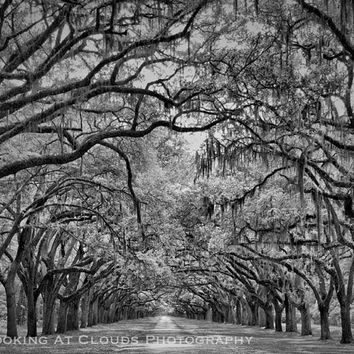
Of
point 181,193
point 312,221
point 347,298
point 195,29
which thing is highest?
point 195,29

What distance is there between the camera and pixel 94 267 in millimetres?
29578

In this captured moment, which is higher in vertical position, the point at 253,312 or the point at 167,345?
the point at 167,345

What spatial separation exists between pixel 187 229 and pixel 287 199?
804cm

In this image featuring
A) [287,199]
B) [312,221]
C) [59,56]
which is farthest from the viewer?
[312,221]

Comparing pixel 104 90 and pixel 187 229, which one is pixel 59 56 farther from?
pixel 187 229

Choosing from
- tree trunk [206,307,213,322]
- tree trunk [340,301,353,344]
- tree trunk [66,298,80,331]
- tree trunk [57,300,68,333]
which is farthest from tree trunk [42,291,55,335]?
tree trunk [206,307,213,322]

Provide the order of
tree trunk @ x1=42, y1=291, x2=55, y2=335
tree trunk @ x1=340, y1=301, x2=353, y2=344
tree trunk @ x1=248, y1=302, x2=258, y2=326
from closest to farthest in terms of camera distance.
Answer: tree trunk @ x1=340, y1=301, x2=353, y2=344, tree trunk @ x1=42, y1=291, x2=55, y2=335, tree trunk @ x1=248, y1=302, x2=258, y2=326

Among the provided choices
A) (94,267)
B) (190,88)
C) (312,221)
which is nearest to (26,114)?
(190,88)

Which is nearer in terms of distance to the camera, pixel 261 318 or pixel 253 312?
pixel 253 312

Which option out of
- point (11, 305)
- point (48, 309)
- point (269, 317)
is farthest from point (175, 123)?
point (269, 317)

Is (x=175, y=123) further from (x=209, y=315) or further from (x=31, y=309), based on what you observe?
(x=209, y=315)

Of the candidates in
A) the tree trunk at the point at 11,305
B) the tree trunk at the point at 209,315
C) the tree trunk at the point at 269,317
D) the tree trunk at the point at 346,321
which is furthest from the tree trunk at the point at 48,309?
the tree trunk at the point at 209,315

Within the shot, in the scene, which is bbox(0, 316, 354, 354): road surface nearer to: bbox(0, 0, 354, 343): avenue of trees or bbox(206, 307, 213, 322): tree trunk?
bbox(0, 0, 354, 343): avenue of trees

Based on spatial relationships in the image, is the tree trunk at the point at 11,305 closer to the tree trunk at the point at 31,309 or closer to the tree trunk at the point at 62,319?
the tree trunk at the point at 31,309
